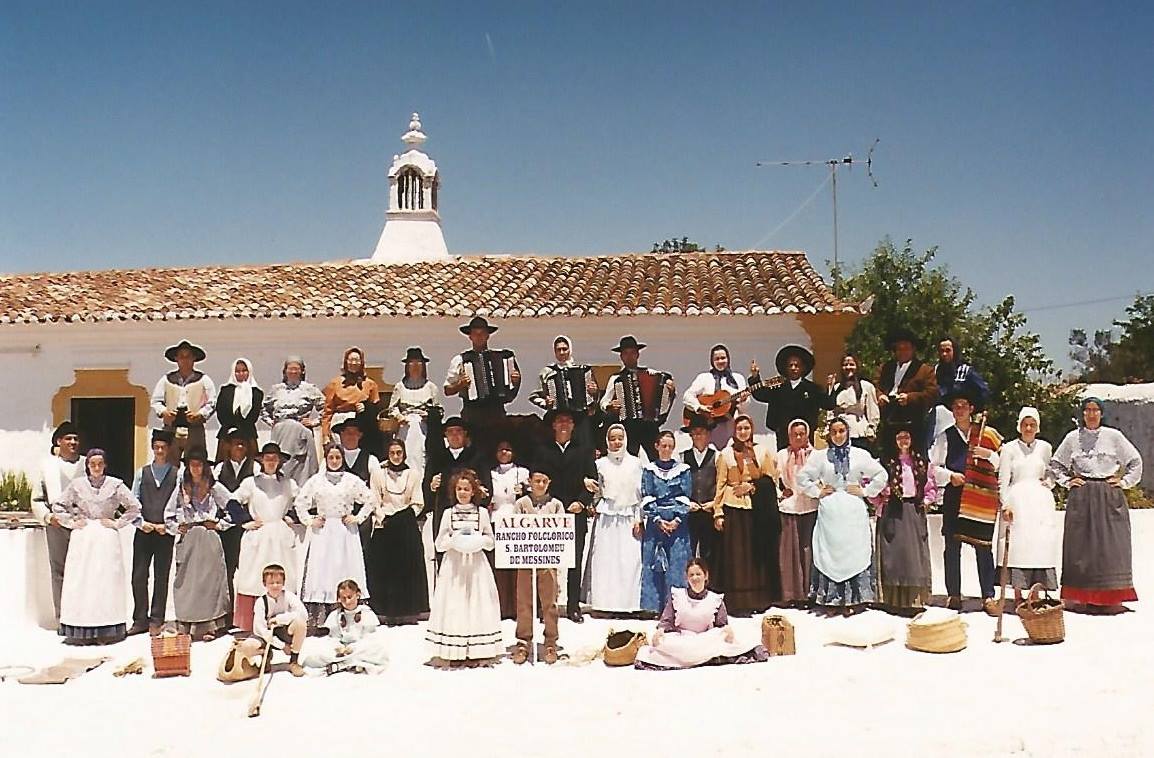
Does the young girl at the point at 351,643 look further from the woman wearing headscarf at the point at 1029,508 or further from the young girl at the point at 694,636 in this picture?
the woman wearing headscarf at the point at 1029,508

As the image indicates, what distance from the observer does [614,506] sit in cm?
746

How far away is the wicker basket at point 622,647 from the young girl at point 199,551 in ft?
8.65

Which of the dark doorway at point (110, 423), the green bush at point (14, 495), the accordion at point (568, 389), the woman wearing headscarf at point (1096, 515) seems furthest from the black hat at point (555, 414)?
the dark doorway at point (110, 423)

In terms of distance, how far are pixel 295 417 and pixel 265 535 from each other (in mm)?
1163

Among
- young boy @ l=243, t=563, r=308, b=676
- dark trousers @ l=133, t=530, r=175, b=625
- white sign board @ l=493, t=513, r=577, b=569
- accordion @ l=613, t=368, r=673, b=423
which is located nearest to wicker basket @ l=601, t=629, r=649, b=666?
white sign board @ l=493, t=513, r=577, b=569

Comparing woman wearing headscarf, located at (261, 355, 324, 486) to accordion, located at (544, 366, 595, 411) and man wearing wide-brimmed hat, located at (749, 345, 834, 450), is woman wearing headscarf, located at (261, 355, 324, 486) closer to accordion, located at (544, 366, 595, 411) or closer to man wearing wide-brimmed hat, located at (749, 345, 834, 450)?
accordion, located at (544, 366, 595, 411)

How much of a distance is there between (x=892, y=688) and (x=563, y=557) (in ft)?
6.59

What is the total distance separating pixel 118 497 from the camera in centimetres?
726

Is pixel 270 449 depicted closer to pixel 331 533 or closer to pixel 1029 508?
pixel 331 533

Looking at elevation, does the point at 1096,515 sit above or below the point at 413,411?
below

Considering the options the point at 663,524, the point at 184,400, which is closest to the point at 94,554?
the point at 184,400

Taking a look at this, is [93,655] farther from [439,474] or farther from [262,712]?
[439,474]

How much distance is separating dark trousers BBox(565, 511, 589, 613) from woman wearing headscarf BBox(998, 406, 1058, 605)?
286 cm

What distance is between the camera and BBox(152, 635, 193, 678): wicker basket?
6.23m
